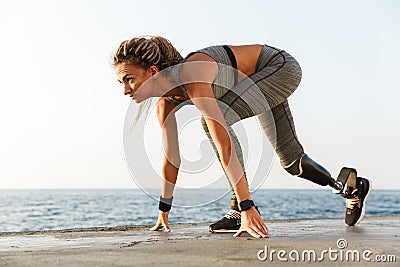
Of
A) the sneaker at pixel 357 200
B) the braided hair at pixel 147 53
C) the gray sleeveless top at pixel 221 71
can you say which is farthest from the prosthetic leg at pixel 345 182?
the braided hair at pixel 147 53

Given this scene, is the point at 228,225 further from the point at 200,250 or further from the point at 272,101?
the point at 200,250

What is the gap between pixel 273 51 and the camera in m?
3.96

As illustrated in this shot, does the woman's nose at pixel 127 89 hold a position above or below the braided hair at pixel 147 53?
below

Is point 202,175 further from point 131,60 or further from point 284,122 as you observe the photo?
point 131,60

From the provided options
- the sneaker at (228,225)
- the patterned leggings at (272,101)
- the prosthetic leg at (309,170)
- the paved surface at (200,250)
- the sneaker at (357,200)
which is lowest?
the paved surface at (200,250)

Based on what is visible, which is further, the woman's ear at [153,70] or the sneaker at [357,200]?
the sneaker at [357,200]

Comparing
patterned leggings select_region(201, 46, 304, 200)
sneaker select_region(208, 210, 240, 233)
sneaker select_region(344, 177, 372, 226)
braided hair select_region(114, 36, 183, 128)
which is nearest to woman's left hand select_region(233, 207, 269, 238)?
sneaker select_region(208, 210, 240, 233)

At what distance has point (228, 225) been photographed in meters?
3.60

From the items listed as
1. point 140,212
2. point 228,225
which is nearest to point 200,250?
point 228,225

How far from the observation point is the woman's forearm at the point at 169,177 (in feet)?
12.7

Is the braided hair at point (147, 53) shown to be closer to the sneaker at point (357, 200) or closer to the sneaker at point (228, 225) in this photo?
the sneaker at point (228, 225)

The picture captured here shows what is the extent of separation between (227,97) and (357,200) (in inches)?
55.7

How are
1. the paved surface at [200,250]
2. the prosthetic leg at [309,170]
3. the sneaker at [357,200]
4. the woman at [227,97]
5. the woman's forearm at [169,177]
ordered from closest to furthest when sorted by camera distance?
the paved surface at [200,250]
the woman at [227,97]
the woman's forearm at [169,177]
the prosthetic leg at [309,170]
the sneaker at [357,200]

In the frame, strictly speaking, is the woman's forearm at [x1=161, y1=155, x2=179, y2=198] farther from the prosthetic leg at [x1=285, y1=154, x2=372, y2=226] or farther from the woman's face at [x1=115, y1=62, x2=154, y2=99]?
the prosthetic leg at [x1=285, y1=154, x2=372, y2=226]
